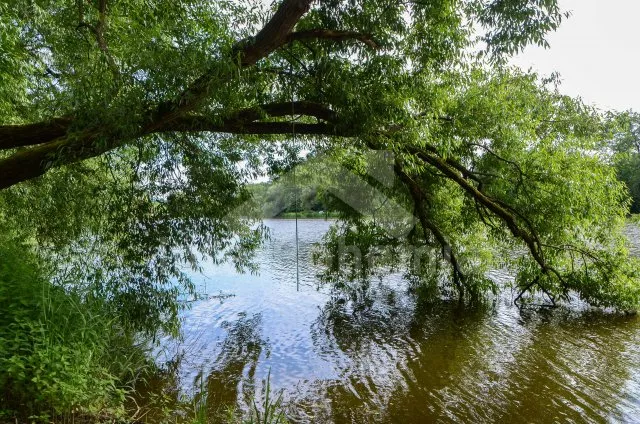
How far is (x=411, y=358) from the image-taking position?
718cm

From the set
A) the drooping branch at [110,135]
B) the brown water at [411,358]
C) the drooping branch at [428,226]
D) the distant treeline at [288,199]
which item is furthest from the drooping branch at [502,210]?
the drooping branch at [110,135]

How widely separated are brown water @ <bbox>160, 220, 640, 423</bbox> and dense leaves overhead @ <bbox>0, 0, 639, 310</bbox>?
1373mm

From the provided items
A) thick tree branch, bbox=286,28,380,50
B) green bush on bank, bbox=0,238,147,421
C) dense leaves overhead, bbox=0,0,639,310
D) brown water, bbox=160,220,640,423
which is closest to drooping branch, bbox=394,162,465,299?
dense leaves overhead, bbox=0,0,639,310

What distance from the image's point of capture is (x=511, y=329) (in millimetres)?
8828

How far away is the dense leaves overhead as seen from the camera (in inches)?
186

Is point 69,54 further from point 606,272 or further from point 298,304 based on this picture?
point 606,272

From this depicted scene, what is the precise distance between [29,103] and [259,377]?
21.8ft

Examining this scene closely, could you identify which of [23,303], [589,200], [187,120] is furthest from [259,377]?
[589,200]

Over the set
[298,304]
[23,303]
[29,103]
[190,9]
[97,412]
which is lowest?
[298,304]

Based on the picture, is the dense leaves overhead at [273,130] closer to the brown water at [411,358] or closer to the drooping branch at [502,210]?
the drooping branch at [502,210]

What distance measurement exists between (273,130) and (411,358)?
438 centimetres

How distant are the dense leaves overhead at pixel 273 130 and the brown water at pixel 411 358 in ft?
4.50

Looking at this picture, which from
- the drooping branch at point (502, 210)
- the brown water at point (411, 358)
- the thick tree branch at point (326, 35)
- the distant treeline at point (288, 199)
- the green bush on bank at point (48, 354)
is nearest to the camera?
the green bush on bank at point (48, 354)

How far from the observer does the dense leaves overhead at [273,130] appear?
4.72 metres
